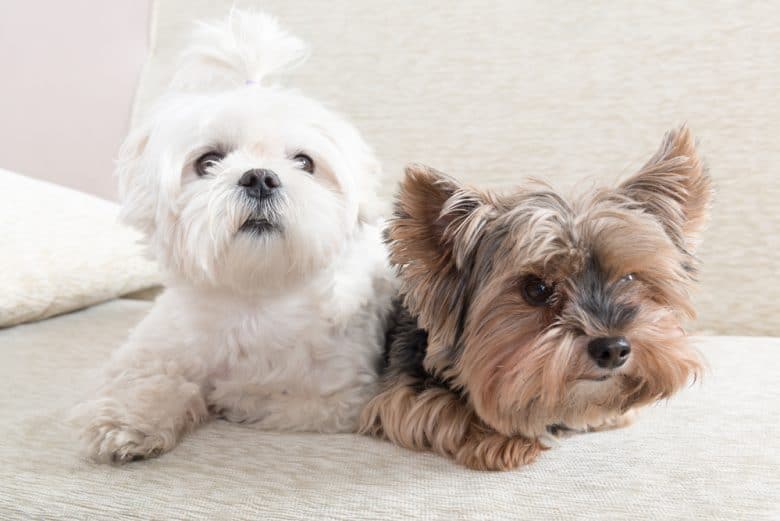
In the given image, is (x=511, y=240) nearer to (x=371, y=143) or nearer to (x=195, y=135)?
(x=195, y=135)

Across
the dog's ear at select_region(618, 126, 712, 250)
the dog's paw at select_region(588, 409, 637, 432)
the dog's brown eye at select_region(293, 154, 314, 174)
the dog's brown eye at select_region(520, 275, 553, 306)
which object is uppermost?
the dog's ear at select_region(618, 126, 712, 250)

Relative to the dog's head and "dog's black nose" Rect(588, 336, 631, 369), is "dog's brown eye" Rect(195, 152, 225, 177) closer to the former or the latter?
the dog's head

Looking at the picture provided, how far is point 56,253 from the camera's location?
2.26 metres

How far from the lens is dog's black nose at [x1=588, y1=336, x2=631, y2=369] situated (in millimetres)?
1177

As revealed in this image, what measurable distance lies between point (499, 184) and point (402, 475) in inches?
50.3

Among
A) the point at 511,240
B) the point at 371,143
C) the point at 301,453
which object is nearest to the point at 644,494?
the point at 511,240

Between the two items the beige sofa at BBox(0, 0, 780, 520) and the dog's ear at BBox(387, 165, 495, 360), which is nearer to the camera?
the beige sofa at BBox(0, 0, 780, 520)

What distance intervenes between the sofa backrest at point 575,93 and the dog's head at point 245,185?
76cm

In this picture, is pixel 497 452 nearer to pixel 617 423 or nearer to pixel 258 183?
pixel 617 423

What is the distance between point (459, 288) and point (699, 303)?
116cm

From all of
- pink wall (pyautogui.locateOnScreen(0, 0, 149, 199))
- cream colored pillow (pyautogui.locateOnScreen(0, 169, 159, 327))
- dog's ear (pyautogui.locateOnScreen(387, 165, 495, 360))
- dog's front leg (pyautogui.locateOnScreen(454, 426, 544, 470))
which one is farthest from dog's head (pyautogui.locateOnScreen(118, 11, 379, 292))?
pink wall (pyautogui.locateOnScreen(0, 0, 149, 199))

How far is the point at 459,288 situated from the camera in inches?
54.4

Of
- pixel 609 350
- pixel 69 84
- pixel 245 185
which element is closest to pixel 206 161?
pixel 245 185

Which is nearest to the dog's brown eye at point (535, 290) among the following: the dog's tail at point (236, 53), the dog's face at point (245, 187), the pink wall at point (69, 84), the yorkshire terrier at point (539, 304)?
the yorkshire terrier at point (539, 304)
